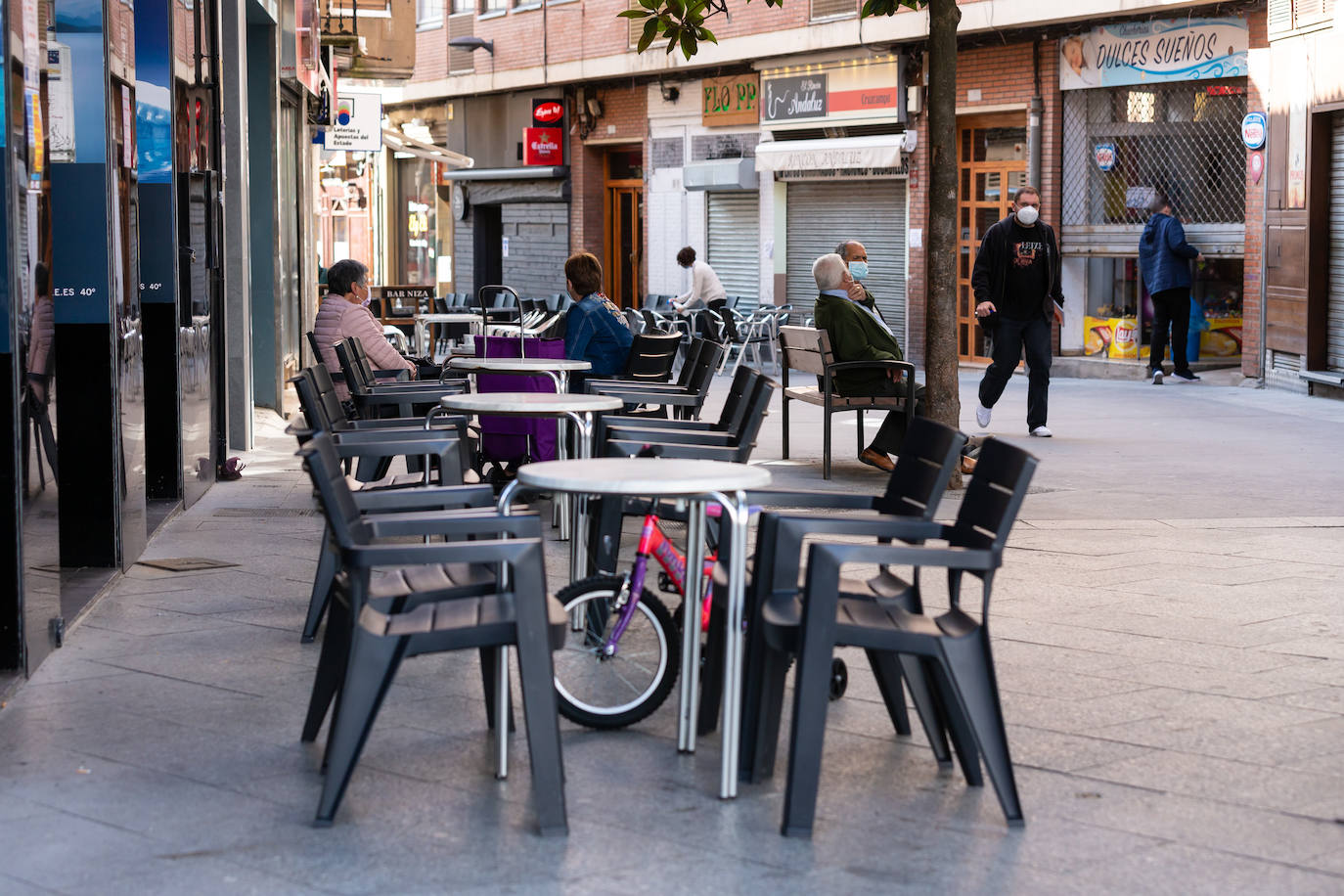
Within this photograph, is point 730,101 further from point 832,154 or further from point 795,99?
point 832,154

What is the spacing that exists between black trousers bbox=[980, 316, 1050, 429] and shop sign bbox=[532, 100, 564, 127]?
1881cm

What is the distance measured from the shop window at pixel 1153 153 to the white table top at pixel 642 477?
51.1 ft

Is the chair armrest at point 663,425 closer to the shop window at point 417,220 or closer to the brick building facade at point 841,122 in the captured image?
the brick building facade at point 841,122

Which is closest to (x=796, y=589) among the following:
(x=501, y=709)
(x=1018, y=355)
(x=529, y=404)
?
(x=501, y=709)

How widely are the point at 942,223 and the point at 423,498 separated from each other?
5.86 meters

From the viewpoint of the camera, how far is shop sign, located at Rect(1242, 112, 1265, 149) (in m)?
18.4

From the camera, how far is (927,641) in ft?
14.6

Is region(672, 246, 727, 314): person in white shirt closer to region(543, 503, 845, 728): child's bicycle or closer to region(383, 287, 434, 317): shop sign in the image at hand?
region(383, 287, 434, 317): shop sign

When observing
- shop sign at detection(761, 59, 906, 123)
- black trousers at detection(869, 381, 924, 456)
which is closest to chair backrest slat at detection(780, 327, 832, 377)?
black trousers at detection(869, 381, 924, 456)

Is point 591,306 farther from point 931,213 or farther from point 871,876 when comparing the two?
point 871,876

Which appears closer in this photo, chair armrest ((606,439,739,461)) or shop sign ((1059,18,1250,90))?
chair armrest ((606,439,739,461))

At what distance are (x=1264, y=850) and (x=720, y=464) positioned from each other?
1.81 m

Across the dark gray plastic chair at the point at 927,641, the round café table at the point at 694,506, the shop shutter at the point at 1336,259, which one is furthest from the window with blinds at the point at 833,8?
the dark gray plastic chair at the point at 927,641

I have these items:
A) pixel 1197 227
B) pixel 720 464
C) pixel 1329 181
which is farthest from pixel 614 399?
pixel 1197 227
